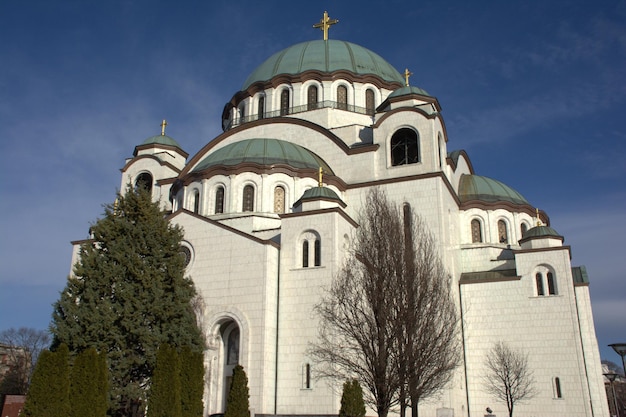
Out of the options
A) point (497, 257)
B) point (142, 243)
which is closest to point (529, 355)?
point (497, 257)

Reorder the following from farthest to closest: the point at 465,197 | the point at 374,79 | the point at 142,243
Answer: the point at 374,79, the point at 465,197, the point at 142,243

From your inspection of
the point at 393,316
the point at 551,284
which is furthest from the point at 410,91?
the point at 393,316

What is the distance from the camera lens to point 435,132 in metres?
26.1

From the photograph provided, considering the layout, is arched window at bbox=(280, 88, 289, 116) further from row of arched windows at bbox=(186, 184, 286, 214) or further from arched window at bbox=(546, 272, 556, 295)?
arched window at bbox=(546, 272, 556, 295)

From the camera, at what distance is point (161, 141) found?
31.9 metres

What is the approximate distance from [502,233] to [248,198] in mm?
11960

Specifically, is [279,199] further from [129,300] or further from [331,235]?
[129,300]

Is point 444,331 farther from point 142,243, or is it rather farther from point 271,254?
point 142,243

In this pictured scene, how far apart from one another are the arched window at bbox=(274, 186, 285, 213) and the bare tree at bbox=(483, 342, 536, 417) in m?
9.88

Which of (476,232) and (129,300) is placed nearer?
(129,300)

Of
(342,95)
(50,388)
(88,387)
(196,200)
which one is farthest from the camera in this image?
(342,95)

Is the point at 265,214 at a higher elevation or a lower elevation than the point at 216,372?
higher

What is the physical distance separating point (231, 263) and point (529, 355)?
11.8m

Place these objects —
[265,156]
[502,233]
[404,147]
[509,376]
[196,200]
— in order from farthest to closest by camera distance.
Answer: [502,233], [404,147], [196,200], [265,156], [509,376]
